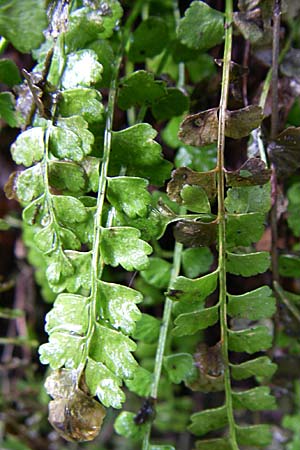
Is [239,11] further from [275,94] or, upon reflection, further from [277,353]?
[277,353]

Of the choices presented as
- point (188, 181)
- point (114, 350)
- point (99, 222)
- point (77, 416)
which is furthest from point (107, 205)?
point (77, 416)

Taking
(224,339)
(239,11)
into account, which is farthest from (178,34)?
(224,339)

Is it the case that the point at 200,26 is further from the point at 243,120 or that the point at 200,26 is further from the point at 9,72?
the point at 9,72

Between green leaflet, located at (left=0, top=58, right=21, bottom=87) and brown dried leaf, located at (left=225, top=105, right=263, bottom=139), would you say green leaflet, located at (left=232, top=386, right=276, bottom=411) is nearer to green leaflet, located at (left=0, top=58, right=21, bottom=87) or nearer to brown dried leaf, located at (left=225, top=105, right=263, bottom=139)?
brown dried leaf, located at (left=225, top=105, right=263, bottom=139)

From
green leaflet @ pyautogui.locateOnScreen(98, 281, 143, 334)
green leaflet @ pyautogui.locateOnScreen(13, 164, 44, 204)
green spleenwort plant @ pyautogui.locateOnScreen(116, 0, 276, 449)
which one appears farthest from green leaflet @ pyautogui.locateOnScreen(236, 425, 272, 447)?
green leaflet @ pyautogui.locateOnScreen(13, 164, 44, 204)

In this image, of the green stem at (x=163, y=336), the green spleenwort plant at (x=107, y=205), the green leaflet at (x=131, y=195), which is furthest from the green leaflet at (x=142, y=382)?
the green leaflet at (x=131, y=195)
